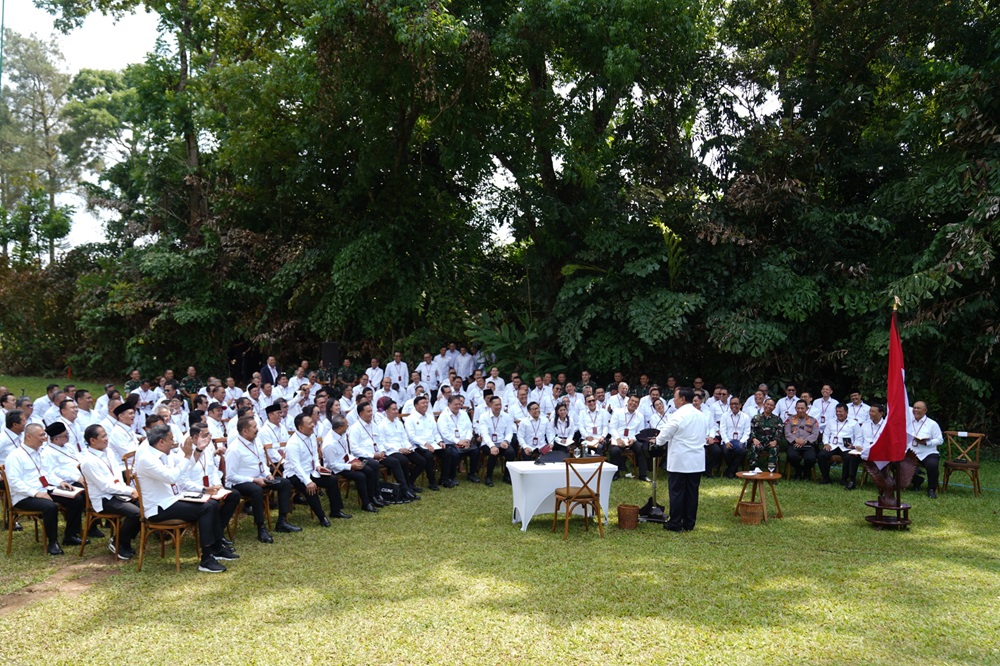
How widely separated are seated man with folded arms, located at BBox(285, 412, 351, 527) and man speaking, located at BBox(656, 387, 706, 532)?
402 cm

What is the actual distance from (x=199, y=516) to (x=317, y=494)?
2027 millimetres

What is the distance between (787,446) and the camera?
41.6ft

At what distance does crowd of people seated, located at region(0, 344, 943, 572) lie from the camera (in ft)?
26.1

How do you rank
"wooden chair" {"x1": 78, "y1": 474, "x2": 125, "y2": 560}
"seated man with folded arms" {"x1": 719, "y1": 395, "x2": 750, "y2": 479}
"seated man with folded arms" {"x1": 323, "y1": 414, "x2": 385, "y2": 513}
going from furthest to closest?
"seated man with folded arms" {"x1": 719, "y1": 395, "x2": 750, "y2": 479}, "seated man with folded arms" {"x1": 323, "y1": 414, "x2": 385, "y2": 513}, "wooden chair" {"x1": 78, "y1": 474, "x2": 125, "y2": 560}

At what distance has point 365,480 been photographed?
10.3m

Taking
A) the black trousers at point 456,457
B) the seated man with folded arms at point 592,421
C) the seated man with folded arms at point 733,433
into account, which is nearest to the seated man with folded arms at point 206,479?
the black trousers at point 456,457

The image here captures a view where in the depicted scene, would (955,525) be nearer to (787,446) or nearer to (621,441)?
(787,446)

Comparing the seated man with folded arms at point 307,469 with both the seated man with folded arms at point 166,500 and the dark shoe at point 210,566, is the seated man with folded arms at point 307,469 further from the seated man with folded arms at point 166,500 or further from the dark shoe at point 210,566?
the dark shoe at point 210,566

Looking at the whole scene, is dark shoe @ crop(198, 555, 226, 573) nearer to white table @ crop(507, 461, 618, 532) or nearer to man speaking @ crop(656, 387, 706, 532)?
white table @ crop(507, 461, 618, 532)

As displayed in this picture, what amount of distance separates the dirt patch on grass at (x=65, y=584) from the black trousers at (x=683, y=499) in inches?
232

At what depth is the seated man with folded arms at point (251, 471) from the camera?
855 cm

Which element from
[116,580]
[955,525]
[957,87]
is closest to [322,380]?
[116,580]

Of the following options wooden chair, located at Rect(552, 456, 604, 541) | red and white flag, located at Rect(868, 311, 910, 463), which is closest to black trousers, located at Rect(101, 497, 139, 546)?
wooden chair, located at Rect(552, 456, 604, 541)

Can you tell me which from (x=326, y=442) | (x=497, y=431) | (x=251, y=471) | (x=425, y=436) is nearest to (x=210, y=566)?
(x=251, y=471)
